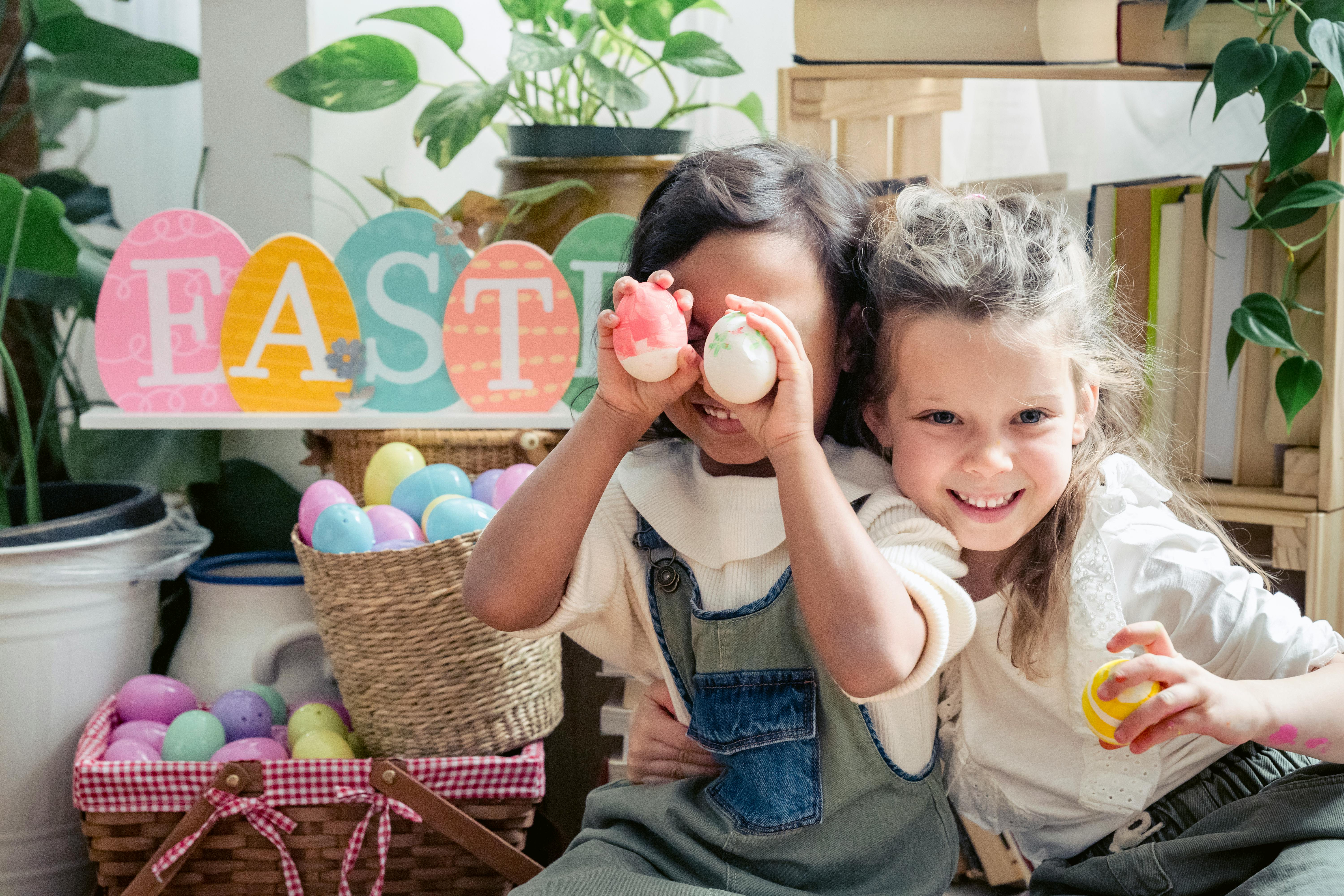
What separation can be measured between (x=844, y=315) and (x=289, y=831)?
0.77 metres

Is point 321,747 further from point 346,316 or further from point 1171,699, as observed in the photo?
point 1171,699

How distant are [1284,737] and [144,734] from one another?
3.56ft

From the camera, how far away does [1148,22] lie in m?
1.11

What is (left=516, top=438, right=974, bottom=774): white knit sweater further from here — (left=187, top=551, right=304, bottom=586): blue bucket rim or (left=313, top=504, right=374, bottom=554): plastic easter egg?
(left=187, top=551, right=304, bottom=586): blue bucket rim

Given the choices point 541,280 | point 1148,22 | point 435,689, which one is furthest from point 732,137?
point 435,689

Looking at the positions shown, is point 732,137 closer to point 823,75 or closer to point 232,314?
point 823,75

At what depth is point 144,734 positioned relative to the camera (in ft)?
3.80

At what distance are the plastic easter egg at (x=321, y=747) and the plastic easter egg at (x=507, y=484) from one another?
0.30 metres

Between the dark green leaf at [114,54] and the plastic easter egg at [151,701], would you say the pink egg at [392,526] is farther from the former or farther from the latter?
the dark green leaf at [114,54]

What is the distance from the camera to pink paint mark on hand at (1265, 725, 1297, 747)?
69cm

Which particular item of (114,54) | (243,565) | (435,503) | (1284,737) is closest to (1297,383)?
(1284,737)

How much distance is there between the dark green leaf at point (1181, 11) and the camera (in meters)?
1.00

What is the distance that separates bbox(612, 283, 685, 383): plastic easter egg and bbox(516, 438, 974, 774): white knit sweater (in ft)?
0.51

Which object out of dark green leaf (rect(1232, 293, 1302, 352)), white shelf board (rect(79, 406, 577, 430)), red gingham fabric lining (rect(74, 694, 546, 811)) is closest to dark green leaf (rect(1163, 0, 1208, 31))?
dark green leaf (rect(1232, 293, 1302, 352))
